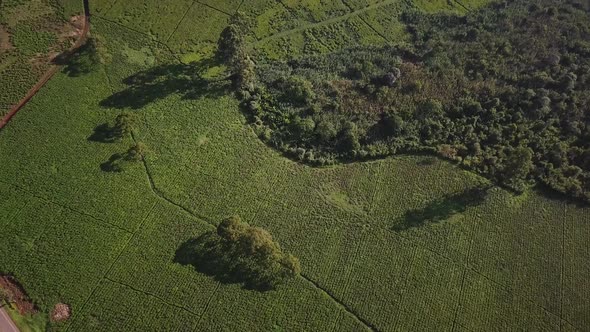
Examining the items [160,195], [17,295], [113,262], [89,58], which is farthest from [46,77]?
[17,295]

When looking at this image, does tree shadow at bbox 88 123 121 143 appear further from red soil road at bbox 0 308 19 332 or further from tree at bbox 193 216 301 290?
red soil road at bbox 0 308 19 332

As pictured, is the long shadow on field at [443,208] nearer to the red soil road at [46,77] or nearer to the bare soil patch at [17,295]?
the bare soil patch at [17,295]

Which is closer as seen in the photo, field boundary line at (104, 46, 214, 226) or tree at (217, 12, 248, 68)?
field boundary line at (104, 46, 214, 226)

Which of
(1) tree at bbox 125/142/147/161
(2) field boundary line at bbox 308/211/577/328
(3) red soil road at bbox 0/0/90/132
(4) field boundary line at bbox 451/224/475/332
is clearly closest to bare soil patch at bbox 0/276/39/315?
(1) tree at bbox 125/142/147/161

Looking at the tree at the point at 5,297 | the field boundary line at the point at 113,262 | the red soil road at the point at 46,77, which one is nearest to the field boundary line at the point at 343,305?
the field boundary line at the point at 113,262

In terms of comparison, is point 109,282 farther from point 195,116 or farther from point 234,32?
point 234,32
